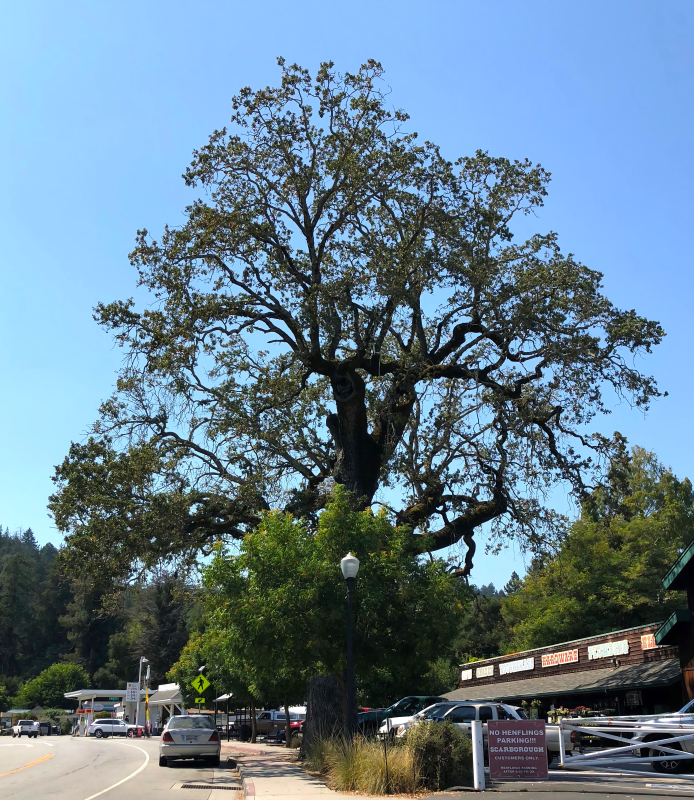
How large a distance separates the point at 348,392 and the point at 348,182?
6.67 meters

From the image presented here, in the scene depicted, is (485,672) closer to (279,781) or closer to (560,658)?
(560,658)

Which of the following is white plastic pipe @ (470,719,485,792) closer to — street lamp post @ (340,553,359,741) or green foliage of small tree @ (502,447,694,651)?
street lamp post @ (340,553,359,741)

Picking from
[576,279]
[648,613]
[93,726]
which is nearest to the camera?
[576,279]

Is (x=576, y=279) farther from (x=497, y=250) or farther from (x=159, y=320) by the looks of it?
(x=159, y=320)

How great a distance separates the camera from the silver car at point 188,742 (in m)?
22.4

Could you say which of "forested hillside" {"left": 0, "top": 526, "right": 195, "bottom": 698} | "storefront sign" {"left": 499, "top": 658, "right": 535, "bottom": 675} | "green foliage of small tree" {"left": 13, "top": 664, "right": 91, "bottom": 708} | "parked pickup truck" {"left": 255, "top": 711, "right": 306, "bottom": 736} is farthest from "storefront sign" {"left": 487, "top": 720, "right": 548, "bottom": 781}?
"green foliage of small tree" {"left": 13, "top": 664, "right": 91, "bottom": 708}

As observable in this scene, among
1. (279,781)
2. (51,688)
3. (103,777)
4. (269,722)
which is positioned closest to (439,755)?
(279,781)

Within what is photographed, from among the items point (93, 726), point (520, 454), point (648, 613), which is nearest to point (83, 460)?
point (520, 454)

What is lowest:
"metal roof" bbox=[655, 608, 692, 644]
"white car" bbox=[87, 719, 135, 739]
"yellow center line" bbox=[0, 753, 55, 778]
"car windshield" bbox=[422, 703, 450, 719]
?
"white car" bbox=[87, 719, 135, 739]

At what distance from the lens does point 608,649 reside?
26.2 meters

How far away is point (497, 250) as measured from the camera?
24.5m

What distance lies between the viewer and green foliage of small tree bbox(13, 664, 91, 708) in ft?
331

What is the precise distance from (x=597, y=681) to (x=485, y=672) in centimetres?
1447

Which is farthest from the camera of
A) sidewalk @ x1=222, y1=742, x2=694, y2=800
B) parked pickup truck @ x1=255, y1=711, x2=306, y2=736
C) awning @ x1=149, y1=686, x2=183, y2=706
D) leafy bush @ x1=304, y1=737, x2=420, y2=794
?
awning @ x1=149, y1=686, x2=183, y2=706
